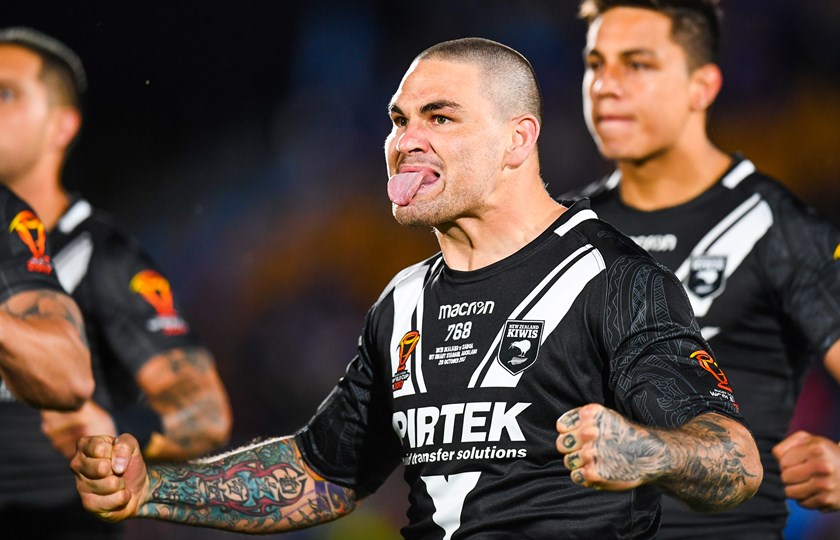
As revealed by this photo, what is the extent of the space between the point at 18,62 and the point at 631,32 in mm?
3065

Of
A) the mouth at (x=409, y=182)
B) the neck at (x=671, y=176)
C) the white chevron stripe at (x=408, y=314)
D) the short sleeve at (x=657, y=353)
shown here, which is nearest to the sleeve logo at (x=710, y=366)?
the short sleeve at (x=657, y=353)

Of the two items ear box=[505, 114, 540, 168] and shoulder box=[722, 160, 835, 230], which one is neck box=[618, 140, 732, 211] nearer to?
shoulder box=[722, 160, 835, 230]

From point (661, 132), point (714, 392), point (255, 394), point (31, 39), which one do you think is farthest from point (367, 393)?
point (255, 394)

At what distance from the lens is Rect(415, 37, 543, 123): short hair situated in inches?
133

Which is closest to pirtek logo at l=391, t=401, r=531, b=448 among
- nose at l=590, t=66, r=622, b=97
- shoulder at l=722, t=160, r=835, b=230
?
shoulder at l=722, t=160, r=835, b=230

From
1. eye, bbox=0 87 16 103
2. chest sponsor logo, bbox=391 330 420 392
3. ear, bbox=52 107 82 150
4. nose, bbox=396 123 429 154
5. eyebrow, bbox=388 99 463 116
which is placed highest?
eyebrow, bbox=388 99 463 116

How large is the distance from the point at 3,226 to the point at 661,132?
2.53 meters

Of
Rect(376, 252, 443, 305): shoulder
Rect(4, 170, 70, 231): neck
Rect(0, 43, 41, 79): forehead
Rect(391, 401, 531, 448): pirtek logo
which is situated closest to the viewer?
Rect(391, 401, 531, 448): pirtek logo

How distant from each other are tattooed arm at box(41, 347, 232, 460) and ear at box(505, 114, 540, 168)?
2.48 m

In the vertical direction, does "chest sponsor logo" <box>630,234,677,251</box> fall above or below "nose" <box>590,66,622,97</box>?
below

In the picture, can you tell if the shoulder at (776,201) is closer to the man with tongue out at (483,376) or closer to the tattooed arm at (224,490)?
the man with tongue out at (483,376)

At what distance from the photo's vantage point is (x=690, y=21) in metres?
5.04

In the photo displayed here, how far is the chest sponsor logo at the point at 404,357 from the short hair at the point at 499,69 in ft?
2.24

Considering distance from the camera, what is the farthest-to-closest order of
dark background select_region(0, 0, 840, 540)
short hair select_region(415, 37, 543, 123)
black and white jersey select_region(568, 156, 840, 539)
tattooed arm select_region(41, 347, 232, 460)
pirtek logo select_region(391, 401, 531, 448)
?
dark background select_region(0, 0, 840, 540) → tattooed arm select_region(41, 347, 232, 460) → black and white jersey select_region(568, 156, 840, 539) → short hair select_region(415, 37, 543, 123) → pirtek logo select_region(391, 401, 531, 448)
